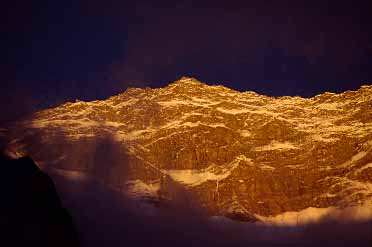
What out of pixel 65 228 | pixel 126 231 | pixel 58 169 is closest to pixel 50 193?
pixel 65 228

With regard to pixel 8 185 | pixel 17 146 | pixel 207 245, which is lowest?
pixel 207 245

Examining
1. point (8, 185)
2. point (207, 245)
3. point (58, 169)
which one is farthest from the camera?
point (58, 169)

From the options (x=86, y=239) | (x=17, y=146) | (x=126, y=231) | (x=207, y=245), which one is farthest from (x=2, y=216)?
(x=17, y=146)

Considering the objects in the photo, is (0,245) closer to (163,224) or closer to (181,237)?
(181,237)

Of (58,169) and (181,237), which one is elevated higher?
(58,169)

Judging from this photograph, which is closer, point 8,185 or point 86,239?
point 8,185

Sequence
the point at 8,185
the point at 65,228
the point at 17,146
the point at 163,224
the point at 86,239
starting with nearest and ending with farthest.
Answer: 1. the point at 8,185
2. the point at 65,228
3. the point at 86,239
4. the point at 163,224
5. the point at 17,146
